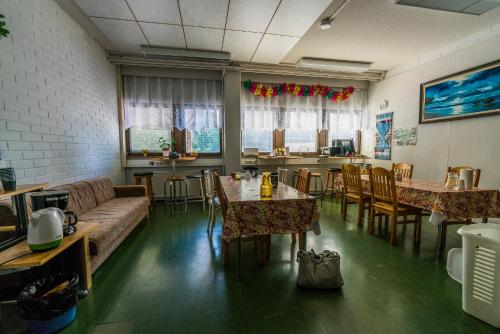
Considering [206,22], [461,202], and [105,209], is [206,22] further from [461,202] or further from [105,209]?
[461,202]

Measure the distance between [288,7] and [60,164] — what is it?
11.2 ft

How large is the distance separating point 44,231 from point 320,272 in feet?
6.59

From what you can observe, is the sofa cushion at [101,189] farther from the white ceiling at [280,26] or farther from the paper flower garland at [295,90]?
the paper flower garland at [295,90]

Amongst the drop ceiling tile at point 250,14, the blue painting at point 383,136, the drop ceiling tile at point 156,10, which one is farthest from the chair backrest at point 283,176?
the blue painting at point 383,136

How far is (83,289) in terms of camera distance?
1867 mm

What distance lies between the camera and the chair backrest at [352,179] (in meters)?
3.43

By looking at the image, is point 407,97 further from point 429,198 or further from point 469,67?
point 429,198

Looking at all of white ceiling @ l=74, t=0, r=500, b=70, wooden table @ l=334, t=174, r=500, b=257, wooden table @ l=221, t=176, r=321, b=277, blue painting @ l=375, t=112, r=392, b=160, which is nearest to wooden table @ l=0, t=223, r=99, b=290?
wooden table @ l=221, t=176, r=321, b=277

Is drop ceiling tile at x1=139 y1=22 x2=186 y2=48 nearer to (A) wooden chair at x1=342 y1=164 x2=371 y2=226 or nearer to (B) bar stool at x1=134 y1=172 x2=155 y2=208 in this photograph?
(B) bar stool at x1=134 y1=172 x2=155 y2=208

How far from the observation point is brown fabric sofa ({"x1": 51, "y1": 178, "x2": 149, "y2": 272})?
7.00 ft

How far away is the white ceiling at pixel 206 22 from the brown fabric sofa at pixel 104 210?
7.47 feet

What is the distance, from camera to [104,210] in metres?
2.86

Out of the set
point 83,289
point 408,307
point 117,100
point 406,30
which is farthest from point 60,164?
point 406,30

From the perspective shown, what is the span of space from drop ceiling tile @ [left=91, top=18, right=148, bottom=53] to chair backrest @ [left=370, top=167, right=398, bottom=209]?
3925mm
